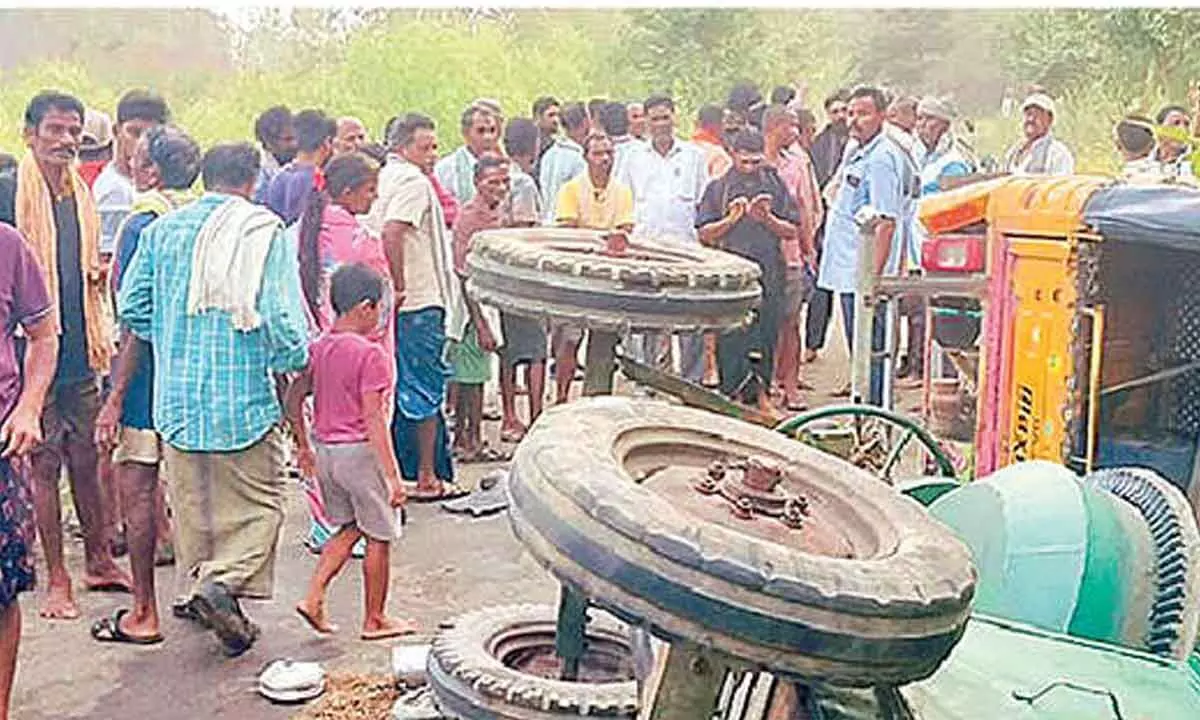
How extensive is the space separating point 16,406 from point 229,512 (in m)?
0.96

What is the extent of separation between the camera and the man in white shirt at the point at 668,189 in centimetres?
933

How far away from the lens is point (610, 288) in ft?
15.4

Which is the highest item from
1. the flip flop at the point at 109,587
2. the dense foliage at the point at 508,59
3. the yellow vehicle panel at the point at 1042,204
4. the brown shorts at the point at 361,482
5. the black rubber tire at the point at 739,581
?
→ the dense foliage at the point at 508,59

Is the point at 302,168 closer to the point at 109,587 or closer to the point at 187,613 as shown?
the point at 109,587

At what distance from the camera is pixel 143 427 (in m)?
5.48

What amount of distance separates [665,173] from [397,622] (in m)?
4.46

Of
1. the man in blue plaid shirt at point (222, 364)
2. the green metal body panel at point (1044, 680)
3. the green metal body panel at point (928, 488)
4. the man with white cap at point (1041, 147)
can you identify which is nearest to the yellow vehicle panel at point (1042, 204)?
the green metal body panel at point (928, 488)

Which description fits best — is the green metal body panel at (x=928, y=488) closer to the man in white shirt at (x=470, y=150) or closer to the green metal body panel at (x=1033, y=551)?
the green metal body panel at (x=1033, y=551)

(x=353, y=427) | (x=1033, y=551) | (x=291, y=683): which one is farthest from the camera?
(x=353, y=427)

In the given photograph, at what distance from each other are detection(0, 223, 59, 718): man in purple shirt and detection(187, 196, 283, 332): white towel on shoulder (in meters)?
0.55

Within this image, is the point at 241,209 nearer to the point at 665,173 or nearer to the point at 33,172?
the point at 33,172

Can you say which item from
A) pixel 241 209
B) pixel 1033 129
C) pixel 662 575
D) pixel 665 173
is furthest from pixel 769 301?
pixel 662 575

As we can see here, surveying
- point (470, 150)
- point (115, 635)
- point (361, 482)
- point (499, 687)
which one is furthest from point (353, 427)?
point (470, 150)

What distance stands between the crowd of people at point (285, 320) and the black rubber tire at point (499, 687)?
116 centimetres
